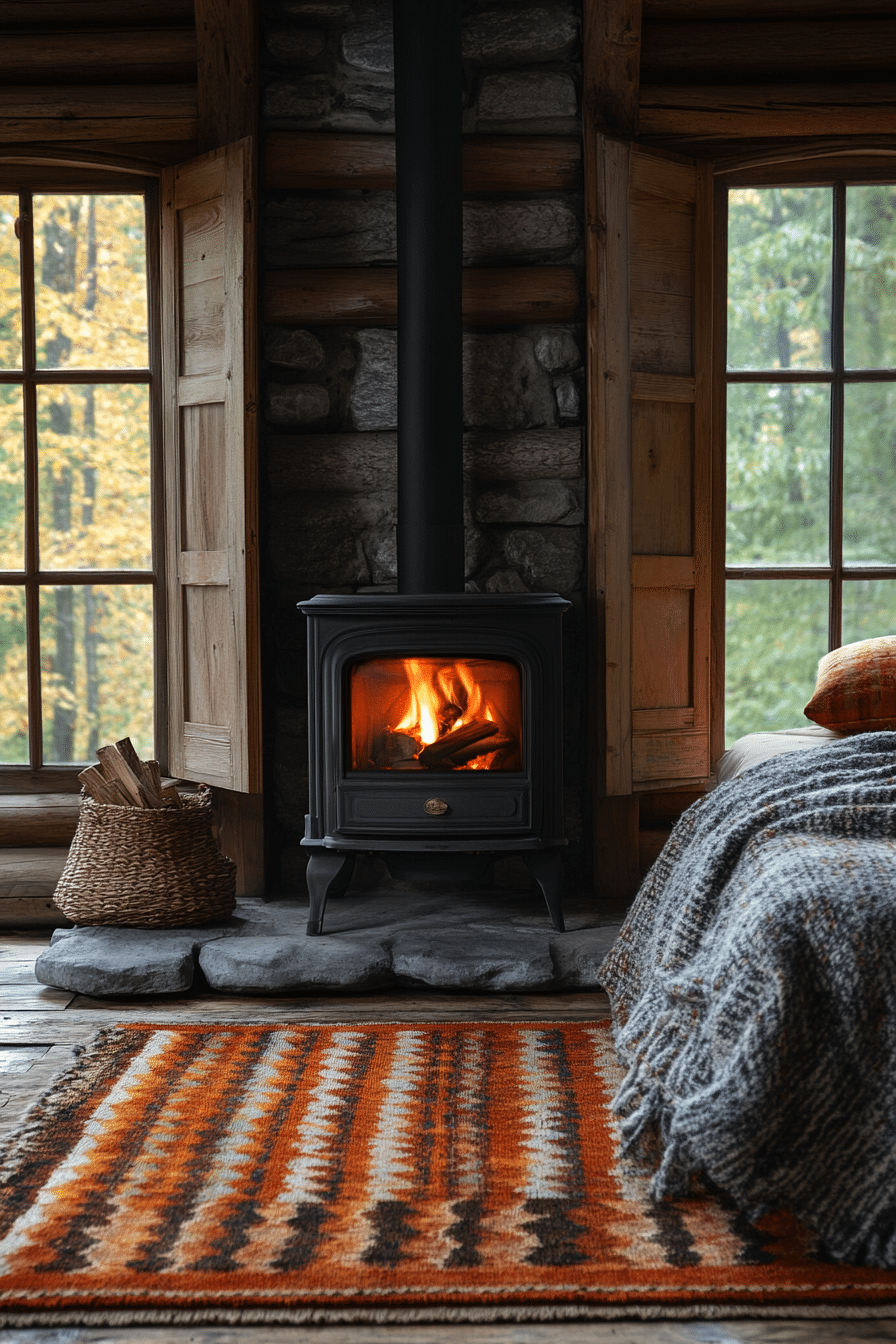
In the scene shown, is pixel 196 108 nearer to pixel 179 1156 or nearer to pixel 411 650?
pixel 411 650

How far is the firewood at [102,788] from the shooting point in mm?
3123

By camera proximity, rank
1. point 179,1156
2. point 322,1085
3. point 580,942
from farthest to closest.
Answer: point 580,942 < point 322,1085 < point 179,1156

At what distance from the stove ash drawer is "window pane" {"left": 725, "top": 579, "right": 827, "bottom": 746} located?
40.5 inches

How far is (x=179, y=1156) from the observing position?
192cm

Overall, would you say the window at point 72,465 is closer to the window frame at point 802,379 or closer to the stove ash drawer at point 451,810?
the stove ash drawer at point 451,810

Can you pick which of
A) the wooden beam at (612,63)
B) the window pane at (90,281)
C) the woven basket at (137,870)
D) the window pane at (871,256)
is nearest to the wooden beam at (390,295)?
the wooden beam at (612,63)

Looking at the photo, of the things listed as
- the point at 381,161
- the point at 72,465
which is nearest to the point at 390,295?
the point at 381,161

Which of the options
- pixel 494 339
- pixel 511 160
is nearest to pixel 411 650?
pixel 494 339

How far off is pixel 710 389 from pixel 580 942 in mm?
1616

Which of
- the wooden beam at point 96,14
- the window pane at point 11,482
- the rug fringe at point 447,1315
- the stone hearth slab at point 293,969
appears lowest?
the rug fringe at point 447,1315

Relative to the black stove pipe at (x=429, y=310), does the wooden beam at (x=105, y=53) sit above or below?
above

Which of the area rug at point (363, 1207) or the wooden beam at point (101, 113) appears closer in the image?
the area rug at point (363, 1207)

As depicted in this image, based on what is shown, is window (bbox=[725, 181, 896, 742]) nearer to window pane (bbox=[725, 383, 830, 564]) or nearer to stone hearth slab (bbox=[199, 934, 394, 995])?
window pane (bbox=[725, 383, 830, 564])

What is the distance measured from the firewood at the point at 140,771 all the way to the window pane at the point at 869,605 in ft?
6.73
